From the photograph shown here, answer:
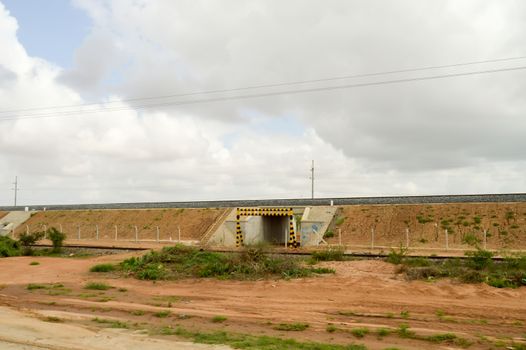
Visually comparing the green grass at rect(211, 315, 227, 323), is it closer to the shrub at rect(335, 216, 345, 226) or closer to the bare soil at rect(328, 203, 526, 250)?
the bare soil at rect(328, 203, 526, 250)

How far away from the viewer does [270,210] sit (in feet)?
111

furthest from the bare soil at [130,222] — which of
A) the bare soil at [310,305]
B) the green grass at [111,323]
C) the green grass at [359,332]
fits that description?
the green grass at [359,332]

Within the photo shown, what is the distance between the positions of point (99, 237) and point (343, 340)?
46.2 metres

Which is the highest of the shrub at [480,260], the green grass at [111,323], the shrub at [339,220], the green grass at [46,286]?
the shrub at [339,220]

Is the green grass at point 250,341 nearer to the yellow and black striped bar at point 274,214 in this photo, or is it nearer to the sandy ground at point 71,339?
the sandy ground at point 71,339

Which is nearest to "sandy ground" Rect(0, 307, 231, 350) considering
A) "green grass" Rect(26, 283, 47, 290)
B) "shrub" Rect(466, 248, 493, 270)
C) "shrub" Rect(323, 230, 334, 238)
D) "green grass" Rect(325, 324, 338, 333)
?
"green grass" Rect(325, 324, 338, 333)

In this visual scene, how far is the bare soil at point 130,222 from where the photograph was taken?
48.8m

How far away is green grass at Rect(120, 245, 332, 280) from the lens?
1919 centimetres

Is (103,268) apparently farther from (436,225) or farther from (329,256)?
(436,225)

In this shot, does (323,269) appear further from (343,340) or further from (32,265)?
(32,265)

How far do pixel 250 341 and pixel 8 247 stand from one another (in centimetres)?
2785

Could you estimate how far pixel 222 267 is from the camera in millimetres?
19797

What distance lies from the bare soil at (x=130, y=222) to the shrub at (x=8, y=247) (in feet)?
51.3

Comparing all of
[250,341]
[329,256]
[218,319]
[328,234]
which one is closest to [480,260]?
[329,256]
